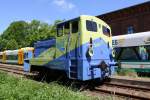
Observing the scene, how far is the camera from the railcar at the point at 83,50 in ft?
40.7

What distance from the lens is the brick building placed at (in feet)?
117

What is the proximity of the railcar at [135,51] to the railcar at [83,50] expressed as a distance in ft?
16.1

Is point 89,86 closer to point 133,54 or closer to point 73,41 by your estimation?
point 73,41

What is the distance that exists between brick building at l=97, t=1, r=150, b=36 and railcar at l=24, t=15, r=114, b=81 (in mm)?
22328

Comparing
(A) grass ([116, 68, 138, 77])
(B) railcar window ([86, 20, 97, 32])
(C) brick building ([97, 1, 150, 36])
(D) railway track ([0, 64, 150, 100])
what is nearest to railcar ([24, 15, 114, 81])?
(B) railcar window ([86, 20, 97, 32])

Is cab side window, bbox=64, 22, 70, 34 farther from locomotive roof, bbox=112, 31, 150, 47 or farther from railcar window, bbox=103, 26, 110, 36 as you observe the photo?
locomotive roof, bbox=112, 31, 150, 47

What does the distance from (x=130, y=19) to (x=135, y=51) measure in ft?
63.1

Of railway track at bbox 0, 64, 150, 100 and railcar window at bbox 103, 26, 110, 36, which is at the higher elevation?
railcar window at bbox 103, 26, 110, 36

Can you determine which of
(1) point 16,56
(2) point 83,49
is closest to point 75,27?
(2) point 83,49

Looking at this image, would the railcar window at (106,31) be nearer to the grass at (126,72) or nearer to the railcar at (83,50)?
the railcar at (83,50)

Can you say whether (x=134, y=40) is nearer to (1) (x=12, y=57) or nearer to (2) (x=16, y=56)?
(2) (x=16, y=56)

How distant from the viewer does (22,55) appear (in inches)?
1364

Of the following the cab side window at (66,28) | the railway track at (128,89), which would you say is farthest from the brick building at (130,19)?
the cab side window at (66,28)

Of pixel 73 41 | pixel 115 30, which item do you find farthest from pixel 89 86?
pixel 115 30
